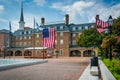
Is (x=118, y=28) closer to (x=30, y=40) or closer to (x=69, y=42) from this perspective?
(x=69, y=42)

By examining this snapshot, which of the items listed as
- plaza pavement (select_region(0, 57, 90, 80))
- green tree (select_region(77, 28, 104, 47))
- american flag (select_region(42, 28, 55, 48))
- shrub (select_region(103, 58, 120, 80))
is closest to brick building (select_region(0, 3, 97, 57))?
green tree (select_region(77, 28, 104, 47))

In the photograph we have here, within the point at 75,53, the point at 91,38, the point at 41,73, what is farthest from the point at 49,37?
the point at 75,53

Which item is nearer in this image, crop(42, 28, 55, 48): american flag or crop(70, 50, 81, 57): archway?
crop(42, 28, 55, 48): american flag

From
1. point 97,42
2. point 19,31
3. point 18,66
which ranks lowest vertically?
point 18,66

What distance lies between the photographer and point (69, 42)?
187 ft

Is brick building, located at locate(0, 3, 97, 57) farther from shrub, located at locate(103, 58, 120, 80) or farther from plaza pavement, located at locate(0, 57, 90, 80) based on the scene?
shrub, located at locate(103, 58, 120, 80)

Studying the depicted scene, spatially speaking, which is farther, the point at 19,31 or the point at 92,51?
the point at 19,31

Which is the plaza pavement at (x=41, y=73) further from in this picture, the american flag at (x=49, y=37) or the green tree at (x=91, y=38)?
the green tree at (x=91, y=38)

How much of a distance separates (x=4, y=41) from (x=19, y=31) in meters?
7.11

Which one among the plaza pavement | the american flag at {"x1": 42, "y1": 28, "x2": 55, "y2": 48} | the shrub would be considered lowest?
the plaza pavement

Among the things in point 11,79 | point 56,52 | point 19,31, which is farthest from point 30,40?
point 11,79

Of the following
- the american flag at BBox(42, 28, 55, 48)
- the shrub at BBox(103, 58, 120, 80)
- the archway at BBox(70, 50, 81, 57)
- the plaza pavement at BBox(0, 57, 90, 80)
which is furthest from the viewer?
the archway at BBox(70, 50, 81, 57)

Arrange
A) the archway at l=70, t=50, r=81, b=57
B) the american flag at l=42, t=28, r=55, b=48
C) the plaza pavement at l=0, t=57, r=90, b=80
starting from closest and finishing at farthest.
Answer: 1. the plaza pavement at l=0, t=57, r=90, b=80
2. the american flag at l=42, t=28, r=55, b=48
3. the archway at l=70, t=50, r=81, b=57

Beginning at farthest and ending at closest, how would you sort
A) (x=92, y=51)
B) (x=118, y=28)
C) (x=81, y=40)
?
(x=92, y=51)
(x=81, y=40)
(x=118, y=28)
